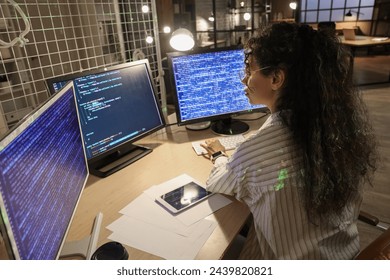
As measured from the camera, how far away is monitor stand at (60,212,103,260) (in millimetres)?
868

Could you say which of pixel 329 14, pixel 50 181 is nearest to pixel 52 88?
pixel 50 181

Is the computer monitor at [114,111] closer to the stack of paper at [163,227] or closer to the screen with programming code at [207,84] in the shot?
the screen with programming code at [207,84]

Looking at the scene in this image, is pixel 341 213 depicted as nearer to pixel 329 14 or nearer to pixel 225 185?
pixel 225 185

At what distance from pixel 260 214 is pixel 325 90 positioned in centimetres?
42

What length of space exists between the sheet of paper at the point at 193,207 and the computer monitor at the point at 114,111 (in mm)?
269

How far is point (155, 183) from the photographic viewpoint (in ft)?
3.92

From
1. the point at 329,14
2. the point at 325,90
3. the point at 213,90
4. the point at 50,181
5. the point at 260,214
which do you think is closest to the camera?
the point at 50,181

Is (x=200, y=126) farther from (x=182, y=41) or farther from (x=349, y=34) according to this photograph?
(x=349, y=34)

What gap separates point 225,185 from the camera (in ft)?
3.37

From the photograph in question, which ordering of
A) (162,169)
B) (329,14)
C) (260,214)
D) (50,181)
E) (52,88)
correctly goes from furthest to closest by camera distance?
(329,14) → (162,169) → (52,88) → (260,214) → (50,181)

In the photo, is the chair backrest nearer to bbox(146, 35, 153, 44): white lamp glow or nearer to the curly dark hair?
the curly dark hair

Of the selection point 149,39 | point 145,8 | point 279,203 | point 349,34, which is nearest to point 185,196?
point 279,203

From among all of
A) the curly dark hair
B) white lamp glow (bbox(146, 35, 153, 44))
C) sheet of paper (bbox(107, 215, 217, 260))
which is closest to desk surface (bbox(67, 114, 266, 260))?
sheet of paper (bbox(107, 215, 217, 260))

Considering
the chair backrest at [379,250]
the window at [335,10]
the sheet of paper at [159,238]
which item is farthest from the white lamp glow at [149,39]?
the window at [335,10]
